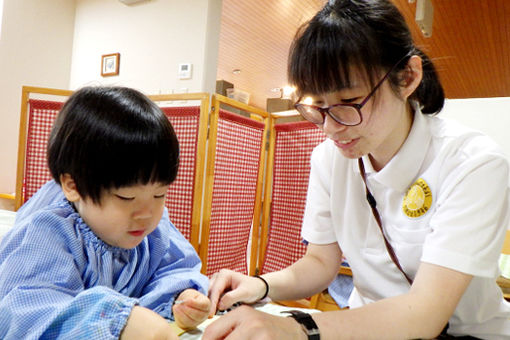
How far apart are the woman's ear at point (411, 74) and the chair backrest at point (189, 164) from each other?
169cm

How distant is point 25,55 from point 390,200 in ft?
16.5

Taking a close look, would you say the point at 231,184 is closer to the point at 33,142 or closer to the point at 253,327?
the point at 33,142

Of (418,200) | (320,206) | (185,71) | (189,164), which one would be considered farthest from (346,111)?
(185,71)

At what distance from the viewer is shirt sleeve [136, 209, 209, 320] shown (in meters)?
0.88

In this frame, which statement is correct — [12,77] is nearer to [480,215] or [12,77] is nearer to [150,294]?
[150,294]

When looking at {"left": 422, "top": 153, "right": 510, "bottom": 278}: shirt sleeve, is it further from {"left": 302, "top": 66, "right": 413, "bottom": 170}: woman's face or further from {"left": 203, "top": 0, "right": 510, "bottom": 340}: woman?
{"left": 302, "top": 66, "right": 413, "bottom": 170}: woman's face

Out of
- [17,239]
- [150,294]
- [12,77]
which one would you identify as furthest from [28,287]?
[12,77]

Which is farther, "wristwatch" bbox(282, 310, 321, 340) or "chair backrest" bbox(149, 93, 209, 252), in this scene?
"chair backrest" bbox(149, 93, 209, 252)

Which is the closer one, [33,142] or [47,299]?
[47,299]

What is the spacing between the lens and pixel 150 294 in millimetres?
882

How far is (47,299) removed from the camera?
2.16ft

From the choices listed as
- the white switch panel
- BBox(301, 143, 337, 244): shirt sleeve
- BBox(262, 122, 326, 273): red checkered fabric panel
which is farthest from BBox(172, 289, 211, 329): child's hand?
the white switch panel

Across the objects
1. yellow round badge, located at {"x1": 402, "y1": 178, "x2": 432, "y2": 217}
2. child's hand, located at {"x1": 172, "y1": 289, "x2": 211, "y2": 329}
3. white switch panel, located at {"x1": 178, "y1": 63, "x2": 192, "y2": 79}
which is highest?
white switch panel, located at {"x1": 178, "y1": 63, "x2": 192, "y2": 79}

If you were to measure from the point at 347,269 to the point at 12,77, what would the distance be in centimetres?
451
